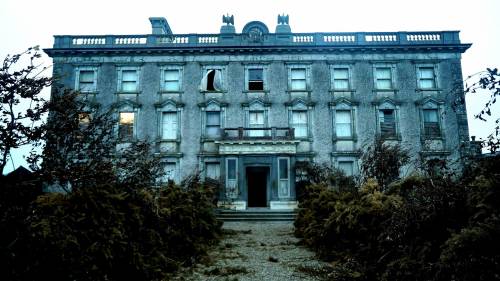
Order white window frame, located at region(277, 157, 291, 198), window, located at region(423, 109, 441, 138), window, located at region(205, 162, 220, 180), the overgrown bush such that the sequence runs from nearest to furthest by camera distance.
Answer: the overgrown bush → white window frame, located at region(277, 157, 291, 198) → window, located at region(205, 162, 220, 180) → window, located at region(423, 109, 441, 138)

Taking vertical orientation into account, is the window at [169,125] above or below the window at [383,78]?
below

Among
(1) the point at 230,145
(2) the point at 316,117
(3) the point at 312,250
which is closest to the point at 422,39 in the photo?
(2) the point at 316,117

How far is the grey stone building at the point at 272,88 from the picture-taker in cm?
2484

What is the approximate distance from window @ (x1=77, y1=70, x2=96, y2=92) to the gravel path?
1670 centimetres

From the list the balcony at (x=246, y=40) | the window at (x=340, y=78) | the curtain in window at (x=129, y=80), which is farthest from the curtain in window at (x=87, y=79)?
the window at (x=340, y=78)

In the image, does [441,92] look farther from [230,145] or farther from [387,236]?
[387,236]

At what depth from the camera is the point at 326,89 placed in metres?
25.7

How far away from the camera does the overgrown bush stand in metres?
5.24

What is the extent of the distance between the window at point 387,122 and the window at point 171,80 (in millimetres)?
12863

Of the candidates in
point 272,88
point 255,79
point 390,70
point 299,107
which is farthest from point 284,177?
point 390,70

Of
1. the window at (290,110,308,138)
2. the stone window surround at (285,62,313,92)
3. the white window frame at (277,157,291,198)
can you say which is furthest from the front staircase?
the stone window surround at (285,62,313,92)

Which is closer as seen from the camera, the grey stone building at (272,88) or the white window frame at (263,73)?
the grey stone building at (272,88)

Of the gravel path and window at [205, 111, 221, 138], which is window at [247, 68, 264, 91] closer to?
window at [205, 111, 221, 138]

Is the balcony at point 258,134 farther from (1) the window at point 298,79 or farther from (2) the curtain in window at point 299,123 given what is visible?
(1) the window at point 298,79
